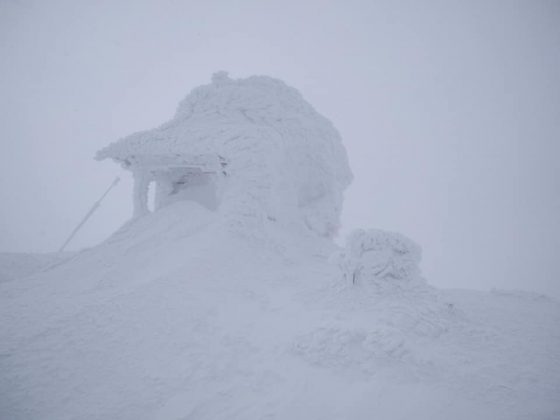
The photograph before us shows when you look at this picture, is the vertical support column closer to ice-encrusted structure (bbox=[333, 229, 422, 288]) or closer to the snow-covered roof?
the snow-covered roof

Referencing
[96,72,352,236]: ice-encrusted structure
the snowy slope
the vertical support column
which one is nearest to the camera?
the snowy slope

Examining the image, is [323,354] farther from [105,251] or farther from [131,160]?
[131,160]

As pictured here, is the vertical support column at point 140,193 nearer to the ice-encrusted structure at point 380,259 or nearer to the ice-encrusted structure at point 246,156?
the ice-encrusted structure at point 246,156

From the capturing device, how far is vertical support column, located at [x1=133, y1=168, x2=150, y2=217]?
13.2m

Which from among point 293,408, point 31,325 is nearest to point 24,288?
point 31,325

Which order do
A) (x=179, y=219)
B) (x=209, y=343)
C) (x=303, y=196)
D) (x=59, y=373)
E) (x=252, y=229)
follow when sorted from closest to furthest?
1. (x=59, y=373)
2. (x=209, y=343)
3. (x=252, y=229)
4. (x=179, y=219)
5. (x=303, y=196)

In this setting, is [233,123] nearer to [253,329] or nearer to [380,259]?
[380,259]

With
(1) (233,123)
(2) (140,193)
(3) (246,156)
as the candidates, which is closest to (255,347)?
(3) (246,156)

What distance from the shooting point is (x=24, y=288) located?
372 inches

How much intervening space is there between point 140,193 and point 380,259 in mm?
10030

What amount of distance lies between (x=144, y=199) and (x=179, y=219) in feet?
9.45

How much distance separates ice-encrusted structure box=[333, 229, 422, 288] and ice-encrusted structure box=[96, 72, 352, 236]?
3459 mm

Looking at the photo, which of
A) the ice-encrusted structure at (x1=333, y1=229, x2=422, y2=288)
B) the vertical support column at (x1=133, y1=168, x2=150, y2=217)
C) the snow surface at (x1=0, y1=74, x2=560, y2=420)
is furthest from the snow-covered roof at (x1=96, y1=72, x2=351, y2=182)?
the ice-encrusted structure at (x1=333, y1=229, x2=422, y2=288)

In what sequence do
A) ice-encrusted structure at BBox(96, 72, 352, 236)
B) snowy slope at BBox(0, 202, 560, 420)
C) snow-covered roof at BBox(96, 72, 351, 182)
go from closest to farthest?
1. snowy slope at BBox(0, 202, 560, 420)
2. ice-encrusted structure at BBox(96, 72, 352, 236)
3. snow-covered roof at BBox(96, 72, 351, 182)
